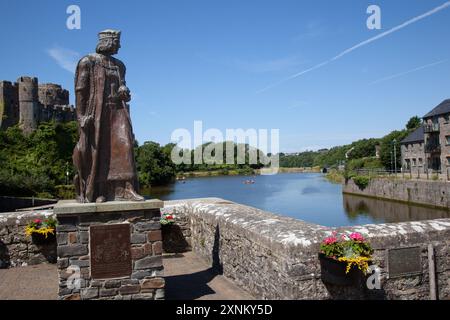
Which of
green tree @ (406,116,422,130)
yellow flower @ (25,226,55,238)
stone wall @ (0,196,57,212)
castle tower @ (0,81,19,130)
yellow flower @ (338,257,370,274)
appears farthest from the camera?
green tree @ (406,116,422,130)

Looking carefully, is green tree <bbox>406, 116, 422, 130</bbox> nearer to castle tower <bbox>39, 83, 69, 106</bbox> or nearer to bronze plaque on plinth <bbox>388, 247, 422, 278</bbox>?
castle tower <bbox>39, 83, 69, 106</bbox>

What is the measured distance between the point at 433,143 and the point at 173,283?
44059 millimetres

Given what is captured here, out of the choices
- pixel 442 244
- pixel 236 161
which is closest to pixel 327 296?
pixel 442 244

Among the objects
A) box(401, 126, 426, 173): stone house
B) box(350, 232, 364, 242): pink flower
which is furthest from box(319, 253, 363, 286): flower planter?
box(401, 126, 426, 173): stone house

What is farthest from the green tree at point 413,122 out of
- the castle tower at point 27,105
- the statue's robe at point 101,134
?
the statue's robe at point 101,134

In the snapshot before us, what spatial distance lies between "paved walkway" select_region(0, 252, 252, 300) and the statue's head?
4.06m

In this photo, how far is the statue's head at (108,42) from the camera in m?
6.88

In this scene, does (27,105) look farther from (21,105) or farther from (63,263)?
(63,263)

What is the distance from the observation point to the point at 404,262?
6137 mm

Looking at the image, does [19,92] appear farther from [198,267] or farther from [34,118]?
[198,267]

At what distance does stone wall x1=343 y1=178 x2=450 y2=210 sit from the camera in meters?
33.3

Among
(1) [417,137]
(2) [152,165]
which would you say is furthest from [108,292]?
(2) [152,165]

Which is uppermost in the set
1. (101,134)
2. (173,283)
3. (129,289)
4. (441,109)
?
(441,109)
